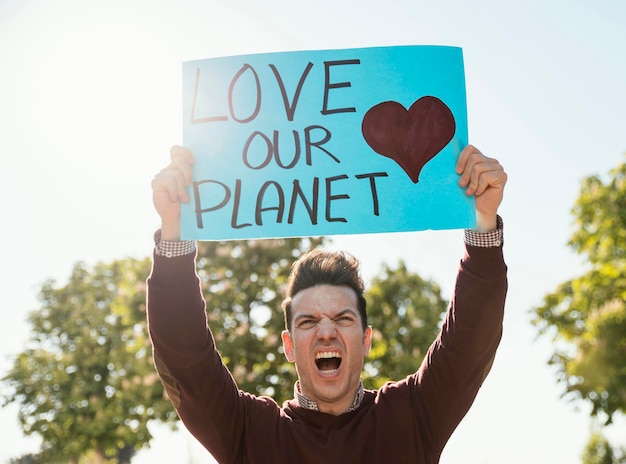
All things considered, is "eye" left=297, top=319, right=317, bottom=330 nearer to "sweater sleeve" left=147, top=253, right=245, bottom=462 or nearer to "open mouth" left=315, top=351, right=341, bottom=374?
"open mouth" left=315, top=351, right=341, bottom=374

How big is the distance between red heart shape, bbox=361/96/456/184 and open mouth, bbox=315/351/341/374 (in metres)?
0.93

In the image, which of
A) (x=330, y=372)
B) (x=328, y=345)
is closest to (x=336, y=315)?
(x=328, y=345)

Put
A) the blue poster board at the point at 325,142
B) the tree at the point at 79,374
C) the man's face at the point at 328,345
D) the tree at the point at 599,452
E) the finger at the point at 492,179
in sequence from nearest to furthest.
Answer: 1. the finger at the point at 492,179
2. the blue poster board at the point at 325,142
3. the man's face at the point at 328,345
4. the tree at the point at 79,374
5. the tree at the point at 599,452

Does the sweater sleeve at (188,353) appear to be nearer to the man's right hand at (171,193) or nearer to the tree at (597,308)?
the man's right hand at (171,193)

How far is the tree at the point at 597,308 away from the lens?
1739cm

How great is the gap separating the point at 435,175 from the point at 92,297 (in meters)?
32.2

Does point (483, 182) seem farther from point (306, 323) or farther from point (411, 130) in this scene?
point (306, 323)

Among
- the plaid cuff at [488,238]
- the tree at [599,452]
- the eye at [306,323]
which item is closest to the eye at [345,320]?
the eye at [306,323]

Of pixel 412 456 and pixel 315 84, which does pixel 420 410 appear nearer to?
pixel 412 456

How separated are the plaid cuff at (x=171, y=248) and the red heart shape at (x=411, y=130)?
1.00m

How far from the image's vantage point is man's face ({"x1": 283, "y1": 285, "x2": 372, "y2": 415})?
3.52m

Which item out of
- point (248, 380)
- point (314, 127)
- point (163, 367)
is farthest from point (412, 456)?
point (248, 380)

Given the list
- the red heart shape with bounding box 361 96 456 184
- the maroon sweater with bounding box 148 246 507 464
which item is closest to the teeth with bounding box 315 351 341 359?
the maroon sweater with bounding box 148 246 507 464

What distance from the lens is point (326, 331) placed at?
11.7ft
